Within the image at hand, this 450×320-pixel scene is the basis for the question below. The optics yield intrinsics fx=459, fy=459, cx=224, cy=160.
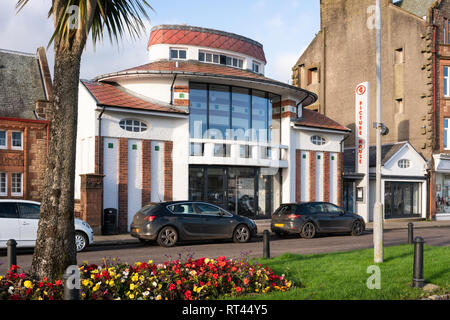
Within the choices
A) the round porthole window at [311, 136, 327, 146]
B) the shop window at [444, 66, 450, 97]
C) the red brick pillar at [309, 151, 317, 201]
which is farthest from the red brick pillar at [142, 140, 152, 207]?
the shop window at [444, 66, 450, 97]

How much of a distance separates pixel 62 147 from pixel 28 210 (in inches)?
278

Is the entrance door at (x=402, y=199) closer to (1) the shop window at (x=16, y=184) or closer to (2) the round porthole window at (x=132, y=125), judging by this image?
(2) the round porthole window at (x=132, y=125)

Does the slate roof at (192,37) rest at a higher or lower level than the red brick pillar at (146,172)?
higher

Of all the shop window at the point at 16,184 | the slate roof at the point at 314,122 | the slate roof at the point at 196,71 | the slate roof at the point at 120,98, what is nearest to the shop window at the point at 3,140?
the shop window at the point at 16,184

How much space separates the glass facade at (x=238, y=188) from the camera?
845 inches

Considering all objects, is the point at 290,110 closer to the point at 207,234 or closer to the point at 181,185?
the point at 181,185

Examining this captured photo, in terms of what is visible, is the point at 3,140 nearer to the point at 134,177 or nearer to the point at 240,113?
the point at 134,177

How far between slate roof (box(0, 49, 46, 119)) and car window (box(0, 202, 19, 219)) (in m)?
12.3

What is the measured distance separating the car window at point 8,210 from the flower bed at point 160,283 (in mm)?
6558

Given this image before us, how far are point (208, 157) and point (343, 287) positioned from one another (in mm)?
14475

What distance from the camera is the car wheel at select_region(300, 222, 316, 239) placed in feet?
58.0

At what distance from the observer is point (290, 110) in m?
24.0

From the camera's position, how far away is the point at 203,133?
21734 millimetres
